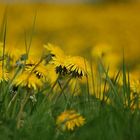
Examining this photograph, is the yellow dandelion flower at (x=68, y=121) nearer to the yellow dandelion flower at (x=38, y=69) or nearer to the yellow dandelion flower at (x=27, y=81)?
the yellow dandelion flower at (x=27, y=81)

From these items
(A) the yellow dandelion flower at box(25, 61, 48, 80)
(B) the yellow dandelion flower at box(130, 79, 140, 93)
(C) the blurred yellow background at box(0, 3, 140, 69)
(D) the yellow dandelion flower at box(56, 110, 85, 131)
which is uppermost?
(C) the blurred yellow background at box(0, 3, 140, 69)

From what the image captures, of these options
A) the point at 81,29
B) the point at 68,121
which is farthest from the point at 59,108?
the point at 81,29

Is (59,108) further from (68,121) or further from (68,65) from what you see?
(68,121)

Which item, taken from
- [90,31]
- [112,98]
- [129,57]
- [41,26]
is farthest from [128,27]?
[112,98]

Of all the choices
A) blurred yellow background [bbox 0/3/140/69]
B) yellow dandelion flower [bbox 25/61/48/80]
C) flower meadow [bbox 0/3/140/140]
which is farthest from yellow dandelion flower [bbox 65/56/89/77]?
blurred yellow background [bbox 0/3/140/69]

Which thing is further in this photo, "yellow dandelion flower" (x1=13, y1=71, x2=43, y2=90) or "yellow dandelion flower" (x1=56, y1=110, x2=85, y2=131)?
"yellow dandelion flower" (x1=13, y1=71, x2=43, y2=90)

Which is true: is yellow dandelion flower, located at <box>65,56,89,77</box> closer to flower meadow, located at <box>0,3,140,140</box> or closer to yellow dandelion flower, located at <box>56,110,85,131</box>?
flower meadow, located at <box>0,3,140,140</box>

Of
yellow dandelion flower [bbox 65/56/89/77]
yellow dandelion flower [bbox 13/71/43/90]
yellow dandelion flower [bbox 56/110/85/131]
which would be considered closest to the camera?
yellow dandelion flower [bbox 56/110/85/131]

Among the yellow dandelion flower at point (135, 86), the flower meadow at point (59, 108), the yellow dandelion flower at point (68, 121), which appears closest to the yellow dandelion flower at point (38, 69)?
the flower meadow at point (59, 108)
